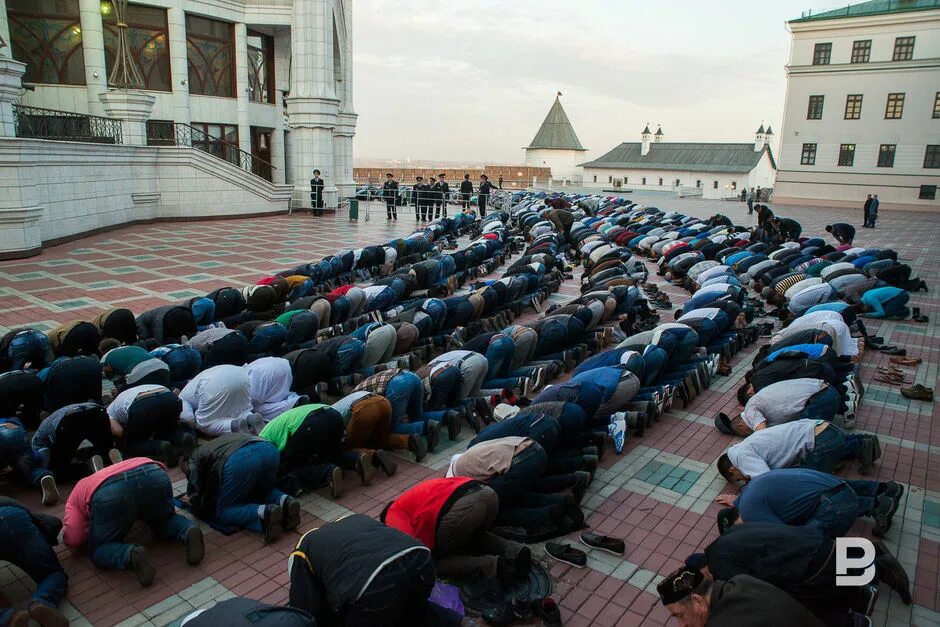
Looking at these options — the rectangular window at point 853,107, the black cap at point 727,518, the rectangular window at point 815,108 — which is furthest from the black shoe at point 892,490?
the rectangular window at point 815,108

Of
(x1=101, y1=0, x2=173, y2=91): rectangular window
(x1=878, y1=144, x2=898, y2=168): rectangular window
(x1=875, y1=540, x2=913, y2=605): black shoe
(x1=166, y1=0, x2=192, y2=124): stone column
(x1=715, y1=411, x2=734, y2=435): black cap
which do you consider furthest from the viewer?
(x1=878, y1=144, x2=898, y2=168): rectangular window

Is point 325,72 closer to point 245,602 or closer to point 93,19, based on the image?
point 93,19

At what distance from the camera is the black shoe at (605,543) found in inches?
198

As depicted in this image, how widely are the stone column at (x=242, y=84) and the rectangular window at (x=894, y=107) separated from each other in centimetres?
3643

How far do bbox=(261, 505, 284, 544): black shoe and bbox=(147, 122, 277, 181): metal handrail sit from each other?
2265 cm

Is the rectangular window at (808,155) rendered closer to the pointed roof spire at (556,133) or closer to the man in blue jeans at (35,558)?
the pointed roof spire at (556,133)

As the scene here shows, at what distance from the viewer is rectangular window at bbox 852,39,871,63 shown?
128ft

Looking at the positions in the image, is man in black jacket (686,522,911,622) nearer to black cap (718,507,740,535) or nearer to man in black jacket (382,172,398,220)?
black cap (718,507,740,535)

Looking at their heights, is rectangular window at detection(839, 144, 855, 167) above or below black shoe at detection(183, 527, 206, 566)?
above

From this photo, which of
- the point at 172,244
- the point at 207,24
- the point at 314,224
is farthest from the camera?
the point at 207,24

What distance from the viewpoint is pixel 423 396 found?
23.5ft

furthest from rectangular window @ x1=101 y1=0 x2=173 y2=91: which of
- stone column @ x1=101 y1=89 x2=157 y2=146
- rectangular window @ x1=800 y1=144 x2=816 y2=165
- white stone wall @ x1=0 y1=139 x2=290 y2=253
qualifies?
rectangular window @ x1=800 y1=144 x2=816 y2=165

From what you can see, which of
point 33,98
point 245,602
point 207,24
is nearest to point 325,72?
point 207,24

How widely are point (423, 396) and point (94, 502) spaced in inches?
133
